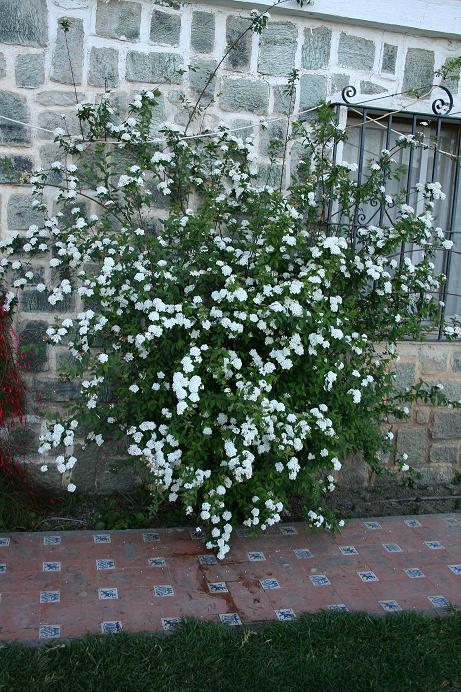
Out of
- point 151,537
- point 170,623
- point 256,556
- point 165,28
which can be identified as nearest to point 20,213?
point 165,28

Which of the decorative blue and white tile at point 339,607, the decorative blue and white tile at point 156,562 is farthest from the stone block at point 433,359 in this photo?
the decorative blue and white tile at point 156,562

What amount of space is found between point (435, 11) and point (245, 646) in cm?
357

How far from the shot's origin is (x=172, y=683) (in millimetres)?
2721

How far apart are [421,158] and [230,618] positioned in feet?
9.93

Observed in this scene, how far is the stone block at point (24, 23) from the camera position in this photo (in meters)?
3.94

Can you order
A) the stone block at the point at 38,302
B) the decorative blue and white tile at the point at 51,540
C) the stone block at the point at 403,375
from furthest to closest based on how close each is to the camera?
the stone block at the point at 403,375 → the stone block at the point at 38,302 → the decorative blue and white tile at the point at 51,540

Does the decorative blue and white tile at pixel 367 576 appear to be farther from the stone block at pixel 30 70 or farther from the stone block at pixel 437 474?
the stone block at pixel 30 70

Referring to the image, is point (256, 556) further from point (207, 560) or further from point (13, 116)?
point (13, 116)

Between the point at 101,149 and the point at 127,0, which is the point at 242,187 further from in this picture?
the point at 127,0

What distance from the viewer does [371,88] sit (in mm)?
4500

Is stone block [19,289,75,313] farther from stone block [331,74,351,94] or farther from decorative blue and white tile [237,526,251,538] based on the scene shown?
stone block [331,74,351,94]

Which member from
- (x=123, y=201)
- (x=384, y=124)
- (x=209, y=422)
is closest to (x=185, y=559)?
(x=209, y=422)

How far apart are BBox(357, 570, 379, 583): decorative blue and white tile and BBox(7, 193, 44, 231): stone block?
2451mm

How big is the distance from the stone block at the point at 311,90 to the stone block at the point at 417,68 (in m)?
0.51
